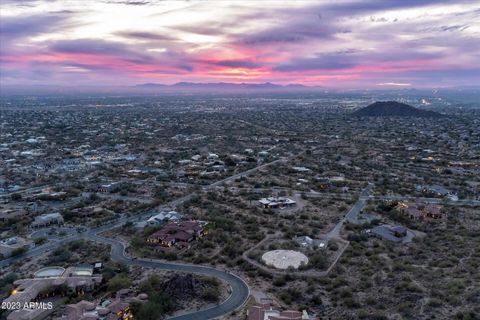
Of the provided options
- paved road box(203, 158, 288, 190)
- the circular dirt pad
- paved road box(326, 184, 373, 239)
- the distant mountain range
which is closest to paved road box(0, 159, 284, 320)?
the circular dirt pad

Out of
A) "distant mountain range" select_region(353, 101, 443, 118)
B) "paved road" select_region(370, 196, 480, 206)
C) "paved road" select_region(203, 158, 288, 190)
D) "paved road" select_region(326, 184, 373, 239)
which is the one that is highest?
"distant mountain range" select_region(353, 101, 443, 118)

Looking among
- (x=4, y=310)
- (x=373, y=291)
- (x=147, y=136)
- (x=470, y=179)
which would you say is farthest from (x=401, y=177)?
(x=147, y=136)

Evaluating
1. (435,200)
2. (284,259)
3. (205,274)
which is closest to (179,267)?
(205,274)

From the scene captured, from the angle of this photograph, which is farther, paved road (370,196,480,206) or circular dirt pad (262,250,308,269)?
paved road (370,196,480,206)

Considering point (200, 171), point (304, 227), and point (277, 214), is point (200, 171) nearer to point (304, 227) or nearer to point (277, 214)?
point (277, 214)

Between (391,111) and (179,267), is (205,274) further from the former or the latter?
(391,111)

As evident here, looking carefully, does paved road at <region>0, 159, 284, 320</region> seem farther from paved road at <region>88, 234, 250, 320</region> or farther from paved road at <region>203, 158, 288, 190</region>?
paved road at <region>203, 158, 288, 190</region>

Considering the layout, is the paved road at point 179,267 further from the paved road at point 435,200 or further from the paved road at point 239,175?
the paved road at point 435,200

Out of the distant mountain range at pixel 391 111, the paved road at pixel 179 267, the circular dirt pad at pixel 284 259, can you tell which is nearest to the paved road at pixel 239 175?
the paved road at pixel 179 267
